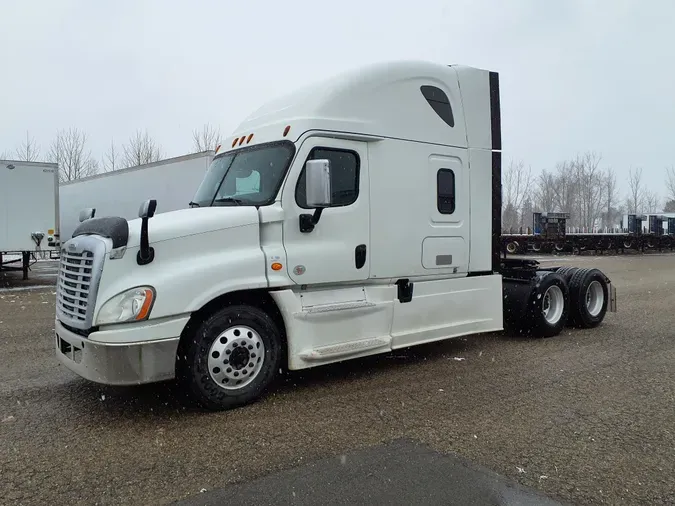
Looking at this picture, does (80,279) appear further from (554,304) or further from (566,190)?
(566,190)

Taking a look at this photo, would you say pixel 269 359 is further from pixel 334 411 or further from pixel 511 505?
pixel 511 505

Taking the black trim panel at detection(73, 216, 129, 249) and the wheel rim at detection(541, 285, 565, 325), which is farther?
the wheel rim at detection(541, 285, 565, 325)

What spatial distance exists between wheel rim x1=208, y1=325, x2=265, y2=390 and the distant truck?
1194 cm

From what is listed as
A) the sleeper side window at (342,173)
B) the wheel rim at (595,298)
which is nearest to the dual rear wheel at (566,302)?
the wheel rim at (595,298)

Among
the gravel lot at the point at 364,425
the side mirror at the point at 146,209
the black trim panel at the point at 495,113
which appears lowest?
the gravel lot at the point at 364,425

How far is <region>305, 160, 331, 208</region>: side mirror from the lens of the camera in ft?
15.6

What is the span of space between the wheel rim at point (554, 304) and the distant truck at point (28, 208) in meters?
12.5

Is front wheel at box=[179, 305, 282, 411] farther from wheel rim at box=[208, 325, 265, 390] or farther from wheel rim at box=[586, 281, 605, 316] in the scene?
wheel rim at box=[586, 281, 605, 316]

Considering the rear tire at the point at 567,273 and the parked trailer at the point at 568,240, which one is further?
the parked trailer at the point at 568,240

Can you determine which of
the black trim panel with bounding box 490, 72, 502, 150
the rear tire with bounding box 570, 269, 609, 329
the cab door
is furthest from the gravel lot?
the black trim panel with bounding box 490, 72, 502, 150

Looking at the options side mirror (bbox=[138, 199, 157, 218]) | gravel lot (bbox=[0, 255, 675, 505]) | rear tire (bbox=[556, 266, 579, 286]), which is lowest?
gravel lot (bbox=[0, 255, 675, 505])

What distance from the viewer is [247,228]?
4.78m

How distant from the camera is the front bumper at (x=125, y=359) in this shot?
4.18m

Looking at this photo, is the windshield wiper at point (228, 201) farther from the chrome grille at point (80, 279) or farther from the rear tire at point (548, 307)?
the rear tire at point (548, 307)
